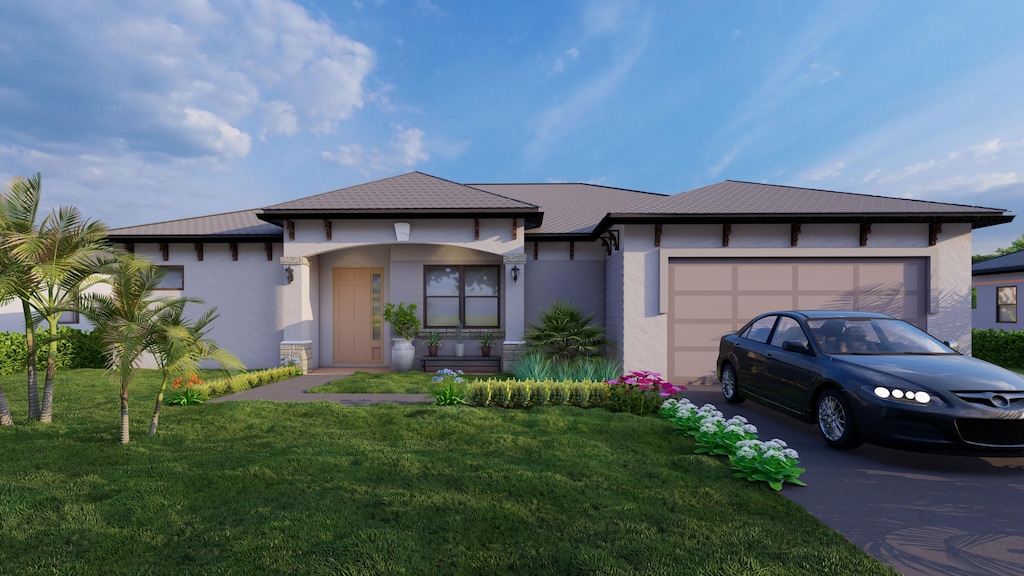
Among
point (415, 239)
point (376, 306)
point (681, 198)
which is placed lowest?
point (376, 306)

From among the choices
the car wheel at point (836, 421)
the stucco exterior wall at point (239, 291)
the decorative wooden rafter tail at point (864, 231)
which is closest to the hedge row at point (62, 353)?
the stucco exterior wall at point (239, 291)

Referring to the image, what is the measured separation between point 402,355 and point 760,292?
843cm

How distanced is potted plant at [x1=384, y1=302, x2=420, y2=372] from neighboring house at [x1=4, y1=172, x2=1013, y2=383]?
0.52 metres

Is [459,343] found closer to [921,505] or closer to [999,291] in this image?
[921,505]

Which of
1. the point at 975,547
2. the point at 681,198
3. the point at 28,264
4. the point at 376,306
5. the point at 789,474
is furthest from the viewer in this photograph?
the point at 376,306

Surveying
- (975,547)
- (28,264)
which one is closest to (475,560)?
(975,547)

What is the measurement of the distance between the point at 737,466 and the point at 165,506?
481 cm

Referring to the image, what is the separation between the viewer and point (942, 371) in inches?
176

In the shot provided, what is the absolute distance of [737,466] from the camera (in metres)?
3.90

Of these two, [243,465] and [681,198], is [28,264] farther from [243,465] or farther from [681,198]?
[681,198]

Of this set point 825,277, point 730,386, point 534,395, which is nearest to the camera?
point 534,395

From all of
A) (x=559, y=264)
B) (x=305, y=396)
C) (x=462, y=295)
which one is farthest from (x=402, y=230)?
(x=305, y=396)

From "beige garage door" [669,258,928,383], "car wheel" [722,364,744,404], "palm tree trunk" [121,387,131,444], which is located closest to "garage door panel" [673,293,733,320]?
"beige garage door" [669,258,928,383]

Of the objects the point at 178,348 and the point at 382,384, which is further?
the point at 382,384
